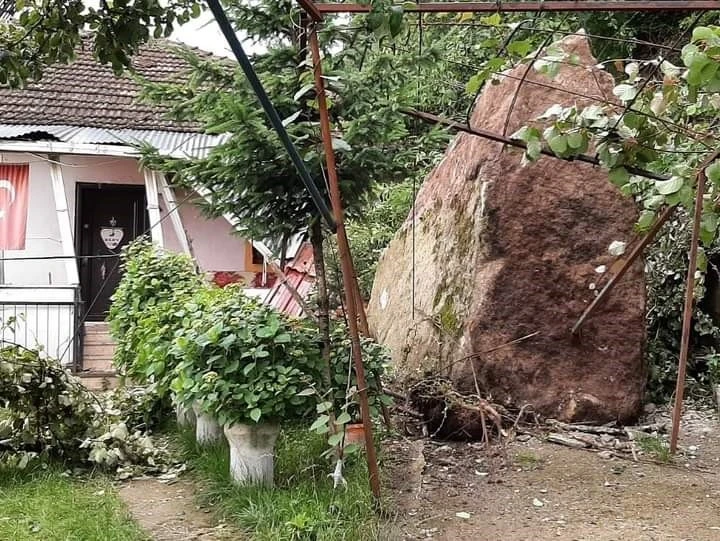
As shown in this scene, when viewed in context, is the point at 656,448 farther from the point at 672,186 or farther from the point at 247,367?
the point at 247,367

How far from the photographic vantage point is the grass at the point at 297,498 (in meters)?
2.86

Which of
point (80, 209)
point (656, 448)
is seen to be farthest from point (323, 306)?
point (80, 209)

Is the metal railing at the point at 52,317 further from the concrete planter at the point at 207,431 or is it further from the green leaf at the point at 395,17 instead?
the green leaf at the point at 395,17

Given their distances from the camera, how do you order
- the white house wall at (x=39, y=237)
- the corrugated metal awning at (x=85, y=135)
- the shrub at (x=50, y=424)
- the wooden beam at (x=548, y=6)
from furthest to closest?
the white house wall at (x=39, y=237) < the corrugated metal awning at (x=85, y=135) < the shrub at (x=50, y=424) < the wooden beam at (x=548, y=6)

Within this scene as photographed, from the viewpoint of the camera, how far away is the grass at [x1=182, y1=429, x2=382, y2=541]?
9.37ft

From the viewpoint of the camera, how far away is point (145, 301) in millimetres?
6086

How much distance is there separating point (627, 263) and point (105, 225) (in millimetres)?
8601

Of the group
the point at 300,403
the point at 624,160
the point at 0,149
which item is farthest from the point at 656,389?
the point at 0,149

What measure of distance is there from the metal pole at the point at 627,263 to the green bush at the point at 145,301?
2611 millimetres

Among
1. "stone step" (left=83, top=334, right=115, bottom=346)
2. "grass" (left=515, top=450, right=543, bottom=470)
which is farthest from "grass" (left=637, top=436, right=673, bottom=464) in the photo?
"stone step" (left=83, top=334, right=115, bottom=346)

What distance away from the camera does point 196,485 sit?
391cm

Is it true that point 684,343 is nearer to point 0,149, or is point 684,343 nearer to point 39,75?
point 39,75

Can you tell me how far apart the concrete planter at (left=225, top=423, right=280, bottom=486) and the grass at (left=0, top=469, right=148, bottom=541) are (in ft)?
1.81

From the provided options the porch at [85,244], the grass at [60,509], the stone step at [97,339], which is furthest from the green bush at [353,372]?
the stone step at [97,339]
